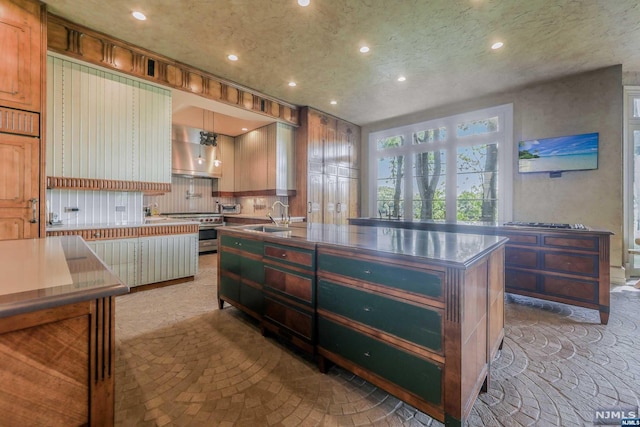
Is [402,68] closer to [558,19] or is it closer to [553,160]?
[558,19]

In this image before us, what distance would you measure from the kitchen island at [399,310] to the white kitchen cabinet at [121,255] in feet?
7.55

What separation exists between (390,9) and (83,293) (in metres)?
3.44

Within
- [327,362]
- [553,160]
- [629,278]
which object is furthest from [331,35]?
[629,278]

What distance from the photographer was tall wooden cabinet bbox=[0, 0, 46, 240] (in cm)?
255

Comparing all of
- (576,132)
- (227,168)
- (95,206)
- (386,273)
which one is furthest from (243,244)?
(576,132)

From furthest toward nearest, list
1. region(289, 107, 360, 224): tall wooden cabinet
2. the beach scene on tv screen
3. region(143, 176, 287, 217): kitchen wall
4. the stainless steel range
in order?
region(143, 176, 287, 217): kitchen wall
the stainless steel range
region(289, 107, 360, 224): tall wooden cabinet
the beach scene on tv screen

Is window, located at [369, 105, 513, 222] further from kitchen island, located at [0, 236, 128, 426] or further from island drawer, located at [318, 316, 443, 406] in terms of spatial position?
kitchen island, located at [0, 236, 128, 426]

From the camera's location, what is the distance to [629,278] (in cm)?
428

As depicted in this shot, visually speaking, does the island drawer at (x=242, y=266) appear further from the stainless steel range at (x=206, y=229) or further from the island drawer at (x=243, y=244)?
the stainless steel range at (x=206, y=229)

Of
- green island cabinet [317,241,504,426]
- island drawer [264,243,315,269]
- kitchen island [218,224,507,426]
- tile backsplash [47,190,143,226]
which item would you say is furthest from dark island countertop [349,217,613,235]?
tile backsplash [47,190,143,226]

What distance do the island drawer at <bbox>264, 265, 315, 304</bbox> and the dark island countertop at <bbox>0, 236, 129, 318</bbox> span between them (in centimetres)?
122

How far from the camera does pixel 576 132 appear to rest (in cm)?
422

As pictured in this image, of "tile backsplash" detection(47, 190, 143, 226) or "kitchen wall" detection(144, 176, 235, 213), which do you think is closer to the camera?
"tile backsplash" detection(47, 190, 143, 226)

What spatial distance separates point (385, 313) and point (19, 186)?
144 inches
